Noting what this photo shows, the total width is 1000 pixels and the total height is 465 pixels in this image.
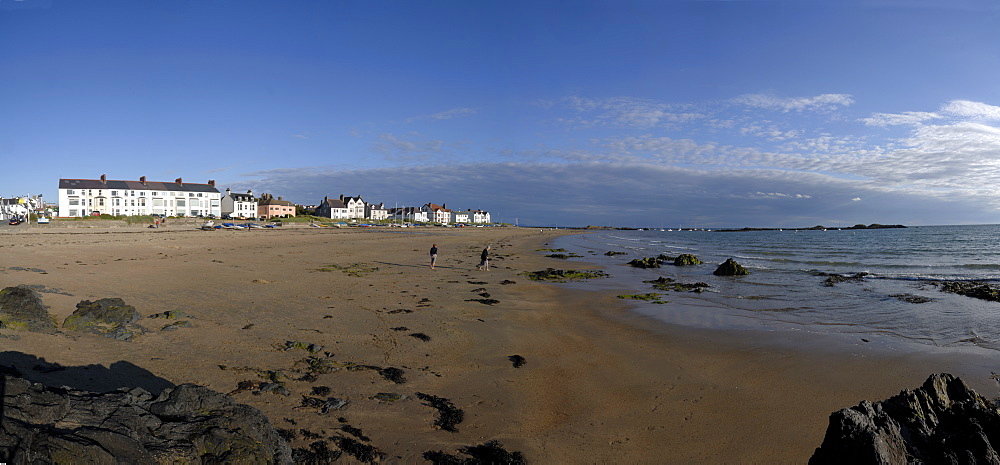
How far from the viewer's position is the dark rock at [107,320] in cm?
804

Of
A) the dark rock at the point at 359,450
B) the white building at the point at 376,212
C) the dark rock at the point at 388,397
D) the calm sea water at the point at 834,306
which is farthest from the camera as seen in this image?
the white building at the point at 376,212

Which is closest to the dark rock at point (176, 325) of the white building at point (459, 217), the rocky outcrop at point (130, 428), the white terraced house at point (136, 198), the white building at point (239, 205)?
the rocky outcrop at point (130, 428)

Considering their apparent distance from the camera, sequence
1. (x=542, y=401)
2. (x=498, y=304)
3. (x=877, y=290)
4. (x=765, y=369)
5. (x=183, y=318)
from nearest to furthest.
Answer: (x=542, y=401) → (x=765, y=369) → (x=183, y=318) → (x=498, y=304) → (x=877, y=290)

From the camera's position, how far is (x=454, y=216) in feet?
633

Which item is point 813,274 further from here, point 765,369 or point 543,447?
point 543,447

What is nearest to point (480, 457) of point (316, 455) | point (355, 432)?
point (355, 432)

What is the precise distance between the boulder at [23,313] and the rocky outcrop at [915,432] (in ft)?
36.1

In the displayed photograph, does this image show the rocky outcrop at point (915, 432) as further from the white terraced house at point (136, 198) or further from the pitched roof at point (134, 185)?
the pitched roof at point (134, 185)

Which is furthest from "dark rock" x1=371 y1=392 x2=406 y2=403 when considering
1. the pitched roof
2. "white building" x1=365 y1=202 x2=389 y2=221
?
"white building" x1=365 y1=202 x2=389 y2=221

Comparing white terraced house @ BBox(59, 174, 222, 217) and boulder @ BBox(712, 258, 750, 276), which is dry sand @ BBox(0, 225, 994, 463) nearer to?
boulder @ BBox(712, 258, 750, 276)

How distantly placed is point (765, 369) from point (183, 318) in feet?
38.2

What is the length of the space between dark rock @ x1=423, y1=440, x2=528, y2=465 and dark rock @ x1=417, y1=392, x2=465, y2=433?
0.53m

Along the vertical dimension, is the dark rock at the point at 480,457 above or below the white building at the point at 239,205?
below

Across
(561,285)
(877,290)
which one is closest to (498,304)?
(561,285)
